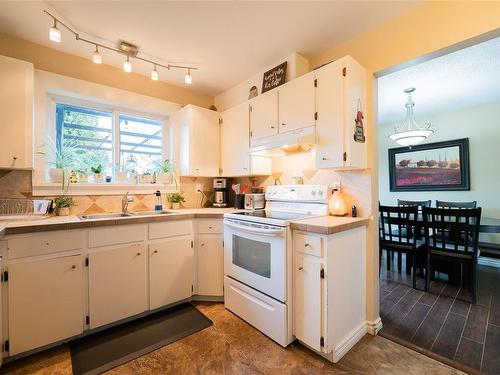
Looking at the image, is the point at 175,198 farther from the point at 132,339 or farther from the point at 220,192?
the point at 132,339

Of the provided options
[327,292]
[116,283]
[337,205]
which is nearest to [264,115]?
[337,205]

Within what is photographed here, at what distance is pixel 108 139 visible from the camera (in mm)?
2645

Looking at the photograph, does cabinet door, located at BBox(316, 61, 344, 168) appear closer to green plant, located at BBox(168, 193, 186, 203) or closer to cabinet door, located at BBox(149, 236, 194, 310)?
cabinet door, located at BBox(149, 236, 194, 310)

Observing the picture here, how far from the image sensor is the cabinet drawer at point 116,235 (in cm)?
183

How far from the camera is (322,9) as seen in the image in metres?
1.74

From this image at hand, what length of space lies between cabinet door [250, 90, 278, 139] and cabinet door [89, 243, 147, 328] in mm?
1597

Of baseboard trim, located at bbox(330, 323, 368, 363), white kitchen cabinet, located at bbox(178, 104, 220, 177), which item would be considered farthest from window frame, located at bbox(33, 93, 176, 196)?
baseboard trim, located at bbox(330, 323, 368, 363)

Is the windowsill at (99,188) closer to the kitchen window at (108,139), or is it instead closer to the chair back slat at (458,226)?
the kitchen window at (108,139)

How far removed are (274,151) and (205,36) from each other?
1.25 metres

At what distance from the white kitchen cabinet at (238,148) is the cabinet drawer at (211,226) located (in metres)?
0.67

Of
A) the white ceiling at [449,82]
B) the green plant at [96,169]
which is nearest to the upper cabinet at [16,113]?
the green plant at [96,169]

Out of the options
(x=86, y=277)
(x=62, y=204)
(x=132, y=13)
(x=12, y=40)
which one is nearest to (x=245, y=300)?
(x=86, y=277)

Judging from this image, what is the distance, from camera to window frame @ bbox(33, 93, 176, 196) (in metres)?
2.20

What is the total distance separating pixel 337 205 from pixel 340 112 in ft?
2.53
